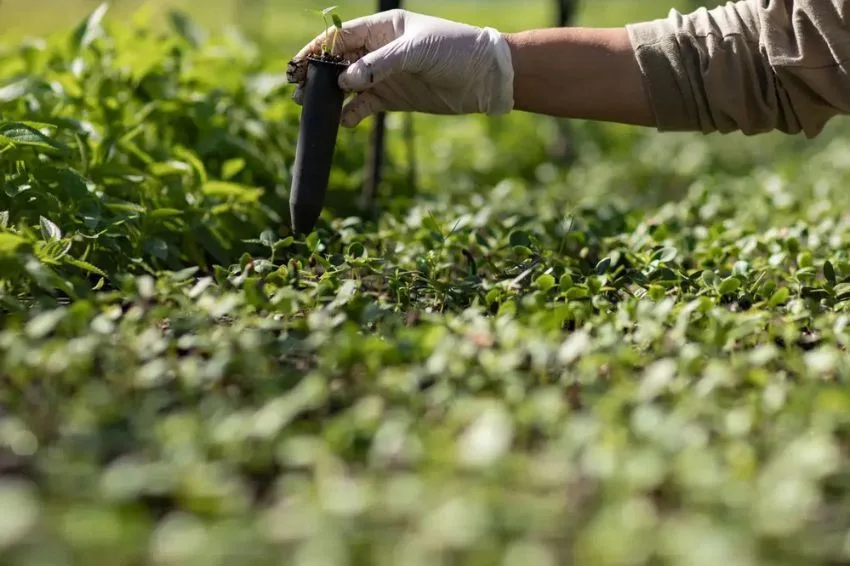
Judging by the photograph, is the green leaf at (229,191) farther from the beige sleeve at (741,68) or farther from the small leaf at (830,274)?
the small leaf at (830,274)

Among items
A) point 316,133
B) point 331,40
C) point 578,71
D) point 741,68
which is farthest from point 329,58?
point 741,68

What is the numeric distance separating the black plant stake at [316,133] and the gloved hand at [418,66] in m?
0.04

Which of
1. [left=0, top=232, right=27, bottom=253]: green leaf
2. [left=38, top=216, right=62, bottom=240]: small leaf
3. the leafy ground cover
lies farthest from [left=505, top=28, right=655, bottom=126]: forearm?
[left=0, top=232, right=27, bottom=253]: green leaf

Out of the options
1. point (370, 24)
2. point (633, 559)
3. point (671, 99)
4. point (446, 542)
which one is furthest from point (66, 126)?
point (633, 559)

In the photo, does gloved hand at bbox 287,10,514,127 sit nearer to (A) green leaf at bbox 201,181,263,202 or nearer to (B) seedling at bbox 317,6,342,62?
(B) seedling at bbox 317,6,342,62

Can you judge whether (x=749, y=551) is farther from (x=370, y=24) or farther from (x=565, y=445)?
(x=370, y=24)

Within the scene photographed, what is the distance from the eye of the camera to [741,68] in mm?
2369

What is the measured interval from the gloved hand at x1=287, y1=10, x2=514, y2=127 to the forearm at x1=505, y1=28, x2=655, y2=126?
2.3 inches

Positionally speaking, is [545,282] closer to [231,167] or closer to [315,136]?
[315,136]

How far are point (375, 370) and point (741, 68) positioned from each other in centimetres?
138

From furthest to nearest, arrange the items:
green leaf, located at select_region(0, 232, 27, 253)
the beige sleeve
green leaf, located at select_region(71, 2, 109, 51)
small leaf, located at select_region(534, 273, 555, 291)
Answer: green leaf, located at select_region(71, 2, 109, 51), the beige sleeve, small leaf, located at select_region(534, 273, 555, 291), green leaf, located at select_region(0, 232, 27, 253)

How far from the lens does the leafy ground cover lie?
1080 mm

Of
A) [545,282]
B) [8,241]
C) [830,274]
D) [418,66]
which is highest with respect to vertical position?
[418,66]

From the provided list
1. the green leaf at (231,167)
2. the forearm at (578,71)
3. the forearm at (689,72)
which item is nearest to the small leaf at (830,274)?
the forearm at (689,72)
